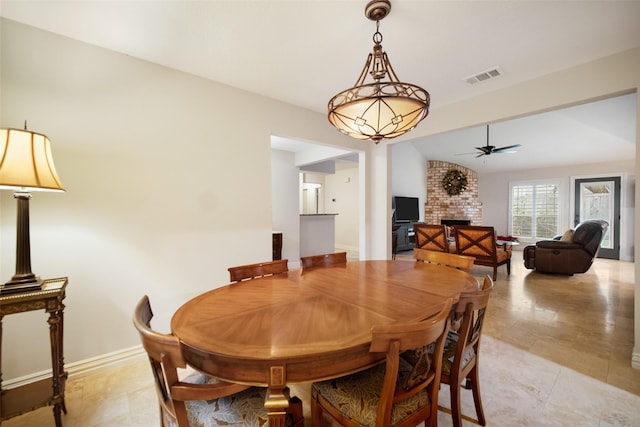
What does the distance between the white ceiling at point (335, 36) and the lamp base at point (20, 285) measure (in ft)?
5.49

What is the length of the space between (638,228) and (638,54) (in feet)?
4.42

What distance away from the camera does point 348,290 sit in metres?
1.48

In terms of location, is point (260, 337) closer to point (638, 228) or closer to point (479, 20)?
point (479, 20)

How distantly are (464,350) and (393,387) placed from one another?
560mm

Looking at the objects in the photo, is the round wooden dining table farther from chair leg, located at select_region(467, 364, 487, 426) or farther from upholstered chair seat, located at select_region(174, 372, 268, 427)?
chair leg, located at select_region(467, 364, 487, 426)

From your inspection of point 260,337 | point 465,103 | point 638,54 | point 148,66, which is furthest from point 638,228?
point 148,66

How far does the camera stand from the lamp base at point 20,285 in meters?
1.33

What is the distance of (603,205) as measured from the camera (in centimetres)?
609

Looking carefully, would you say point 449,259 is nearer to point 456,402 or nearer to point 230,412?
point 456,402

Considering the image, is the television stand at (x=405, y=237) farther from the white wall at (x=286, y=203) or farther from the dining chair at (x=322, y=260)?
the dining chair at (x=322, y=260)

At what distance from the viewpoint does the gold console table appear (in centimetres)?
130

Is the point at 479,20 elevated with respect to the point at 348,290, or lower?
elevated

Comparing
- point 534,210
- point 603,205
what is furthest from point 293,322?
point 534,210

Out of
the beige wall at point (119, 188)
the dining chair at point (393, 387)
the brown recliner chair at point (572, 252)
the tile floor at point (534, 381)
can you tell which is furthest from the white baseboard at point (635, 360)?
the beige wall at point (119, 188)
